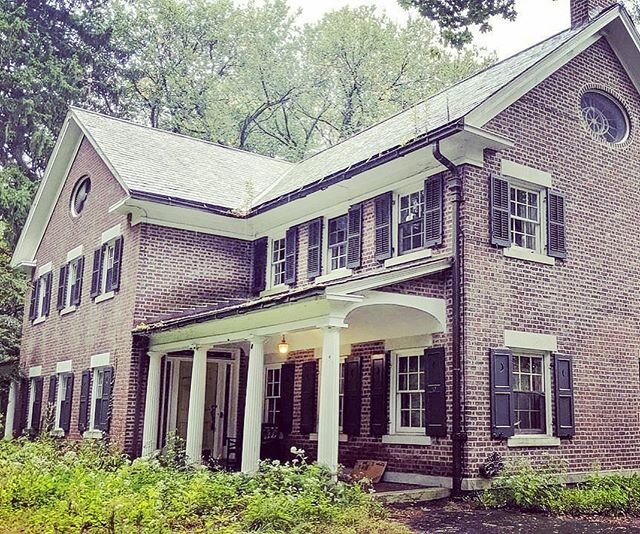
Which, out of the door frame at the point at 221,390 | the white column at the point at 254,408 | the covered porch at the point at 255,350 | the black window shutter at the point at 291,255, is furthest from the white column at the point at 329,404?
the door frame at the point at 221,390

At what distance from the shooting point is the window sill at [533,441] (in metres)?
11.4

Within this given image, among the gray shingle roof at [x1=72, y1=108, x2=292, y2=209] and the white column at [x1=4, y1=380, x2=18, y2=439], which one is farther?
the white column at [x1=4, y1=380, x2=18, y2=439]

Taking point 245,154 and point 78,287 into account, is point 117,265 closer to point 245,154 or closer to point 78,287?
point 78,287

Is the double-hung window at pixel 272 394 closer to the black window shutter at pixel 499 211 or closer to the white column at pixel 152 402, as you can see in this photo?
the white column at pixel 152 402

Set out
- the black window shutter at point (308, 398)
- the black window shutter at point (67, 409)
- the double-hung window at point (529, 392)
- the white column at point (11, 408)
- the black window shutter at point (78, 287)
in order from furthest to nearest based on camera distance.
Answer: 1. the white column at point (11, 408)
2. the black window shutter at point (78, 287)
3. the black window shutter at point (67, 409)
4. the black window shutter at point (308, 398)
5. the double-hung window at point (529, 392)

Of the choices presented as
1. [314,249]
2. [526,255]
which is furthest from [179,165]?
[526,255]

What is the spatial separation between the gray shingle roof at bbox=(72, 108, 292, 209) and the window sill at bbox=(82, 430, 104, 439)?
17.2 ft

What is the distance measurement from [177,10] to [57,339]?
71.8ft

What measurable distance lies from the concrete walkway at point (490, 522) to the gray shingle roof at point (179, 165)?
865cm

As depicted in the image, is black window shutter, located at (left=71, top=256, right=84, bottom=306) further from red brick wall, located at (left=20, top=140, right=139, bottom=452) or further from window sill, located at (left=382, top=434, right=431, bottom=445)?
window sill, located at (left=382, top=434, right=431, bottom=445)

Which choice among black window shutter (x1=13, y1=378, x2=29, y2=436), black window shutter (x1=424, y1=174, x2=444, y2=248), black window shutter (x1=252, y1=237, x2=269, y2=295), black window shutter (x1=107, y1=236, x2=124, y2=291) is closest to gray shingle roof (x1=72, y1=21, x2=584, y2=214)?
black window shutter (x1=252, y1=237, x2=269, y2=295)

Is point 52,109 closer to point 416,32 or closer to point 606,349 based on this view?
point 416,32

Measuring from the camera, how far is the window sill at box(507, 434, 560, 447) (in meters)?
11.4

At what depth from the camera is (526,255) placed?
12.3 metres
